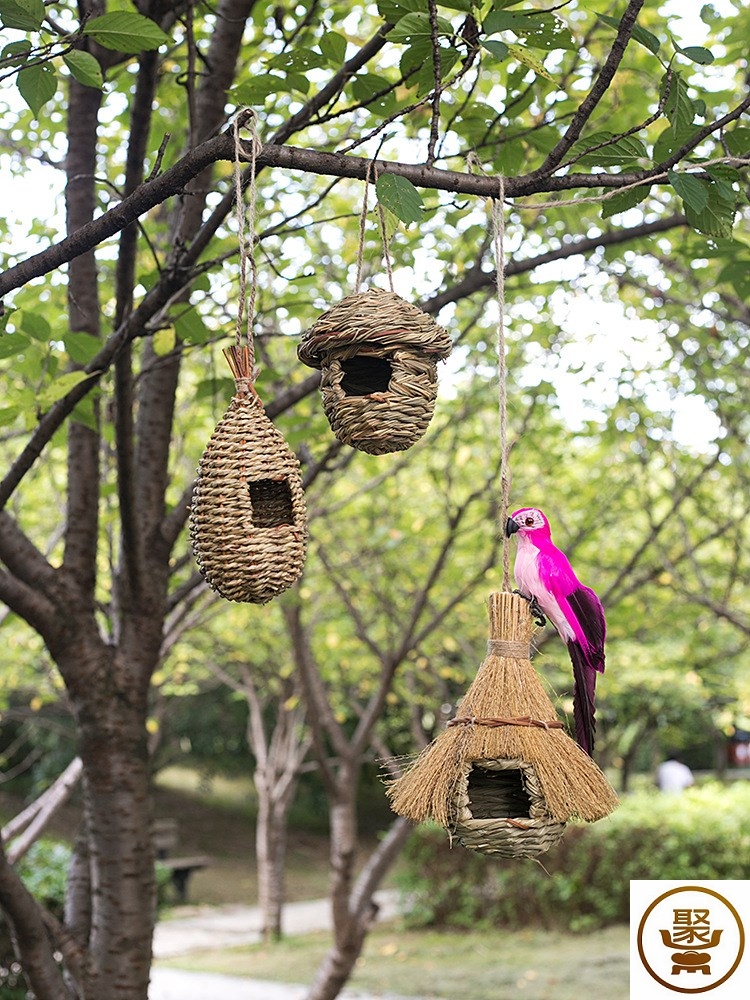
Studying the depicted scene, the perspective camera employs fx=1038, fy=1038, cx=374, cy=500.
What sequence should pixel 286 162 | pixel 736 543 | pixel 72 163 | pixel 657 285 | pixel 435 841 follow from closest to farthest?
pixel 286 162, pixel 72 163, pixel 657 285, pixel 736 543, pixel 435 841

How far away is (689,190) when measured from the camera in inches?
72.8

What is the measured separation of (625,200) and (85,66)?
1.05 m

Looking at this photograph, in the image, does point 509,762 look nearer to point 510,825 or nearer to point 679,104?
point 510,825

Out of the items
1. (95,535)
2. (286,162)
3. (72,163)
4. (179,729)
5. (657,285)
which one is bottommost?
(179,729)

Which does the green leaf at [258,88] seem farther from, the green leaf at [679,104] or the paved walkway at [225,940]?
the paved walkway at [225,940]

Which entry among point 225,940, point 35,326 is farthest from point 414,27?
point 225,940

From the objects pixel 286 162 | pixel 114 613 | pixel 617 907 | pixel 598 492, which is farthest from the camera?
pixel 617 907

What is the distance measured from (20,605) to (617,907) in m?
9.71

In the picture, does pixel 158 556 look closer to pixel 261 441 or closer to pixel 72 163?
pixel 72 163

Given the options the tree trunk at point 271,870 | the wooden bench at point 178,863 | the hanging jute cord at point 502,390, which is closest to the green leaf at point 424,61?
the hanging jute cord at point 502,390

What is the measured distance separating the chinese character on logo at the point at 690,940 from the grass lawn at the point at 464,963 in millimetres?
A: 4946

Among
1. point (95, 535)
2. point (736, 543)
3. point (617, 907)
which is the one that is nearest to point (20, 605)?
point (95, 535)

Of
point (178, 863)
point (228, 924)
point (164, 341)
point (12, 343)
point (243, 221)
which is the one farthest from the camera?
point (178, 863)

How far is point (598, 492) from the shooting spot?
23.2ft
